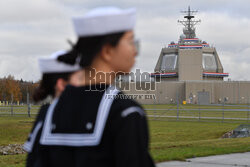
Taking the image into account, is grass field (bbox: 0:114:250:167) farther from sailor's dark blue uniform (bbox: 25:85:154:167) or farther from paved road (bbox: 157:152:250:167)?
sailor's dark blue uniform (bbox: 25:85:154:167)

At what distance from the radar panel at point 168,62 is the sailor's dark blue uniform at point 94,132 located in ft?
260

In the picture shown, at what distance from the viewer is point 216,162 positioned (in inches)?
324

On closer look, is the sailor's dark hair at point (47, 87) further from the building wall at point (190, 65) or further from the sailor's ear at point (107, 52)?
the building wall at point (190, 65)

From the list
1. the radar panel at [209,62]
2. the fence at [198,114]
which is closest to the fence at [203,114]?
the fence at [198,114]

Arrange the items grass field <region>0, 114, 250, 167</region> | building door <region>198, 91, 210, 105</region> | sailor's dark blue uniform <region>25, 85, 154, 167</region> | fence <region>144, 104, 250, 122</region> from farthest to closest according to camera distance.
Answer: building door <region>198, 91, 210, 105</region>
fence <region>144, 104, 250, 122</region>
grass field <region>0, 114, 250, 167</region>
sailor's dark blue uniform <region>25, 85, 154, 167</region>

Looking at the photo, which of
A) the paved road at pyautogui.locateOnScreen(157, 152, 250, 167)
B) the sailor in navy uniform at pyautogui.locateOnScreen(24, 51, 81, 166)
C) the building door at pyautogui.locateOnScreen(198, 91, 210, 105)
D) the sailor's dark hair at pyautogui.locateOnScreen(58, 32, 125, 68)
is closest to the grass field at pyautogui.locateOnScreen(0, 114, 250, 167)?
the paved road at pyautogui.locateOnScreen(157, 152, 250, 167)

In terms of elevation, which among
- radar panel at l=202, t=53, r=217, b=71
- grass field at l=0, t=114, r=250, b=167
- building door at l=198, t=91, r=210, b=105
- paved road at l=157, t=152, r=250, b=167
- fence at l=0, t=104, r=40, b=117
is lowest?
building door at l=198, t=91, r=210, b=105

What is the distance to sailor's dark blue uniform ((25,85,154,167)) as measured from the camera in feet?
6.29

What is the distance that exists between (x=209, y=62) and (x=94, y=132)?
82706 mm

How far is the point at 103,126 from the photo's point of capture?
1.99m

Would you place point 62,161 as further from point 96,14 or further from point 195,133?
point 195,133

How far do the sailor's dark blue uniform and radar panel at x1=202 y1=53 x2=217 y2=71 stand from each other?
80.9 meters

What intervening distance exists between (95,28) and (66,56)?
315 mm

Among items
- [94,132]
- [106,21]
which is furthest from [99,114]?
[106,21]
